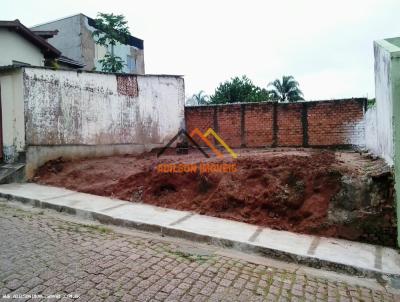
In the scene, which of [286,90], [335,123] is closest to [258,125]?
[335,123]

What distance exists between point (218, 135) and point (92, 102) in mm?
5371

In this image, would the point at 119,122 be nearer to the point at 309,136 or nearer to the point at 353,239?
the point at 309,136

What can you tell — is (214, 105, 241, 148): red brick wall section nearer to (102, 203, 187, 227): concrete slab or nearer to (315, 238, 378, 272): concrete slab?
(102, 203, 187, 227): concrete slab

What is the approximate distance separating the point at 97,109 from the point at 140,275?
23.8 ft

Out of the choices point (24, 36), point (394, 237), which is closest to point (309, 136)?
point (394, 237)

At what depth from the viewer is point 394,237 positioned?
422cm

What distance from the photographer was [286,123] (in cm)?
1188

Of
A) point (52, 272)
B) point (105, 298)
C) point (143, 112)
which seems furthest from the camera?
point (143, 112)

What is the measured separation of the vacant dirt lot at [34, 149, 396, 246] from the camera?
14.6 ft

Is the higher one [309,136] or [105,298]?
[309,136]

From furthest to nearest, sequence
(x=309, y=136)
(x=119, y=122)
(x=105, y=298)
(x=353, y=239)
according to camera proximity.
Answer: (x=309, y=136) → (x=119, y=122) → (x=353, y=239) → (x=105, y=298)

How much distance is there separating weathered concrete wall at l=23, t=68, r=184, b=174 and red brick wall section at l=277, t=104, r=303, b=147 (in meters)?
3.89

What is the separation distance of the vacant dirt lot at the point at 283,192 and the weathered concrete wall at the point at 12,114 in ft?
5.36

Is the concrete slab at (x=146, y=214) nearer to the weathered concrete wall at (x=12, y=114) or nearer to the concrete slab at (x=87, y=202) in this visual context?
the concrete slab at (x=87, y=202)
